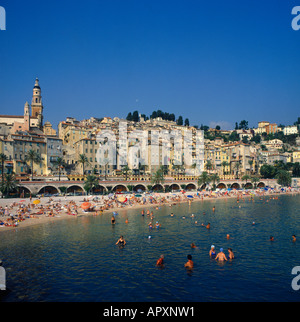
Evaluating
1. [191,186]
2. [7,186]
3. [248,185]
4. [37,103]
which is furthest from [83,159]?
[248,185]

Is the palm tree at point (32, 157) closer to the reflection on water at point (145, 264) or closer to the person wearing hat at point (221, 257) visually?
the reflection on water at point (145, 264)

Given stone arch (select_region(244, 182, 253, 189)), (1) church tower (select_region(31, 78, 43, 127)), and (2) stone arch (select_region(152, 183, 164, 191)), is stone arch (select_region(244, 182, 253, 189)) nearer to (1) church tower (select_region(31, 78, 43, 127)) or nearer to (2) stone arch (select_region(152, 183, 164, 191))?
(2) stone arch (select_region(152, 183, 164, 191))

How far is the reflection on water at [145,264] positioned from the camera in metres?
15.9

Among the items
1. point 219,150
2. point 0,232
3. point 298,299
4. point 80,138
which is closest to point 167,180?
point 80,138

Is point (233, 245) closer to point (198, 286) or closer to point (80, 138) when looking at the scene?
point (198, 286)

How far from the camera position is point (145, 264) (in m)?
20.7

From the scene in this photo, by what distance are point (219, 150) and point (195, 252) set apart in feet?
353

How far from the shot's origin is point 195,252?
77.7 feet

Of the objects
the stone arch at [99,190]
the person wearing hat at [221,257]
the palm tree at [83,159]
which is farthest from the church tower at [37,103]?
the person wearing hat at [221,257]

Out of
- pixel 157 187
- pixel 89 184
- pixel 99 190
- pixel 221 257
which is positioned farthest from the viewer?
pixel 157 187

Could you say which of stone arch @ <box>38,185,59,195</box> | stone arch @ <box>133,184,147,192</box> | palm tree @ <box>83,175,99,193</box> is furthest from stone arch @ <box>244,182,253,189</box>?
stone arch @ <box>38,185,59,195</box>

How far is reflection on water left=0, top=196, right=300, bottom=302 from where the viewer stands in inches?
626

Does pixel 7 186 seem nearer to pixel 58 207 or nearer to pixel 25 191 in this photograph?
pixel 25 191

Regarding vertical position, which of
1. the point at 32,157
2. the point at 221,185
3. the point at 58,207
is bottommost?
the point at 58,207
